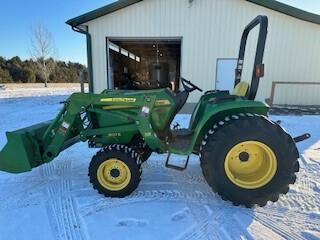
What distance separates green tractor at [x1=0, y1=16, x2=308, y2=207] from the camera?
2.53 m

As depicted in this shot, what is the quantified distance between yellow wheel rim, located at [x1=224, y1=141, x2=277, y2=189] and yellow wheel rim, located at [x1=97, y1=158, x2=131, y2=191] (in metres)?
1.18

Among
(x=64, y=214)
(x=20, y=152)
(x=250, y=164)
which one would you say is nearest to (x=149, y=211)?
A: (x=64, y=214)

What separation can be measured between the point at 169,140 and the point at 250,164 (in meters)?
1.02

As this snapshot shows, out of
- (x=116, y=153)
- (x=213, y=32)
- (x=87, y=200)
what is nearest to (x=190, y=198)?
(x=116, y=153)

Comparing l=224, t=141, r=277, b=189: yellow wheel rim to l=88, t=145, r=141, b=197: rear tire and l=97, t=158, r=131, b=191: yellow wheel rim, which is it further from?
l=97, t=158, r=131, b=191: yellow wheel rim

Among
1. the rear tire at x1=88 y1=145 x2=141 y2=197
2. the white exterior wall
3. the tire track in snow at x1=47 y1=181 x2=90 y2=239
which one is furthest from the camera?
the white exterior wall

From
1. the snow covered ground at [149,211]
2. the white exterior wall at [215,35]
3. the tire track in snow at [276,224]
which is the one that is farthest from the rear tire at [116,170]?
the white exterior wall at [215,35]

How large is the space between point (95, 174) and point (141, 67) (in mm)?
20042

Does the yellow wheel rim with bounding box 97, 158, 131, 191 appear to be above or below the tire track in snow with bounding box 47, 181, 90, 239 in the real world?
above

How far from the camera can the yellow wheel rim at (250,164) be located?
8.51ft

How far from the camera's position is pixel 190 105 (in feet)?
32.1

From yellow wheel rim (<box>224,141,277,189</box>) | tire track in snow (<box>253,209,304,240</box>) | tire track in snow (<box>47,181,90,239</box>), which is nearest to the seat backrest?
yellow wheel rim (<box>224,141,277,189</box>)

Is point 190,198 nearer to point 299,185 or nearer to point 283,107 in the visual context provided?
point 299,185

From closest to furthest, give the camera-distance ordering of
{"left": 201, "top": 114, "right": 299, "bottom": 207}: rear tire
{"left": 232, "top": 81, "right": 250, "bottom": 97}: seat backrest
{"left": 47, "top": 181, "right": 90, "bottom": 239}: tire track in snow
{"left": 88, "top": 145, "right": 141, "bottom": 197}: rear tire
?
{"left": 47, "top": 181, "right": 90, "bottom": 239}: tire track in snow < {"left": 201, "top": 114, "right": 299, "bottom": 207}: rear tire < {"left": 88, "top": 145, "right": 141, "bottom": 197}: rear tire < {"left": 232, "top": 81, "right": 250, "bottom": 97}: seat backrest
